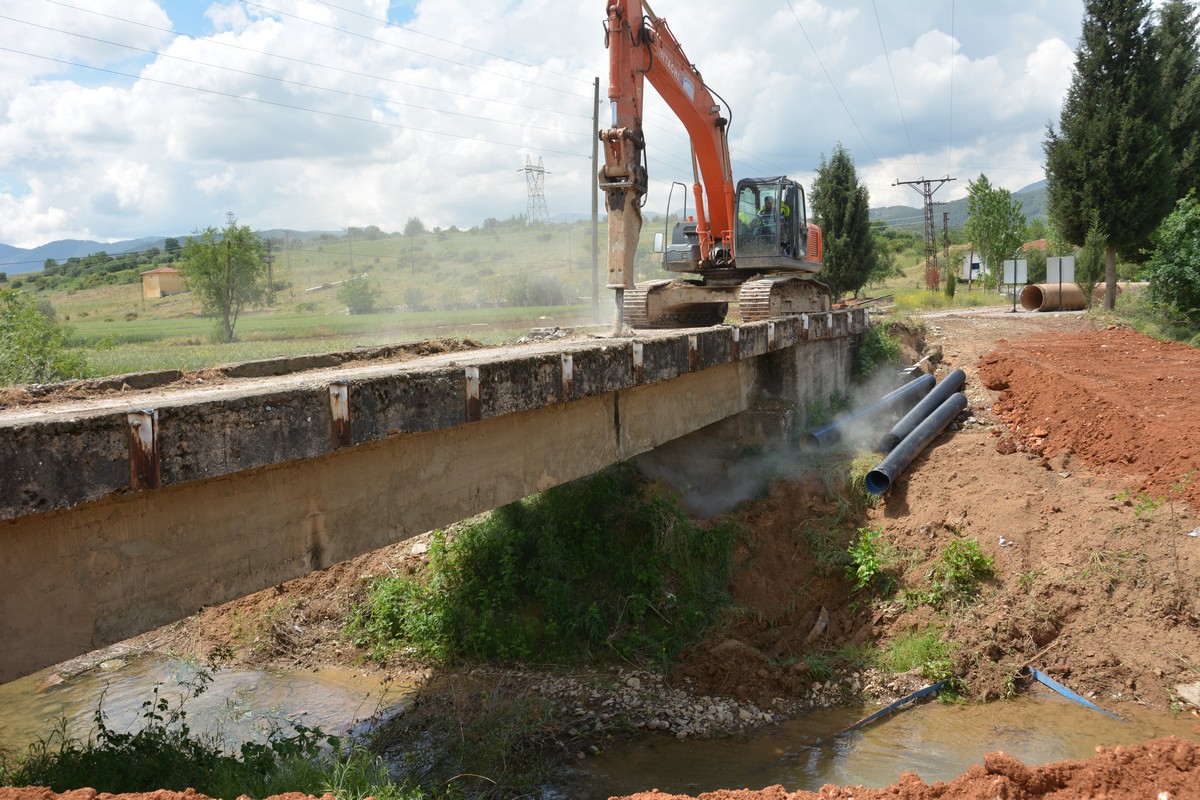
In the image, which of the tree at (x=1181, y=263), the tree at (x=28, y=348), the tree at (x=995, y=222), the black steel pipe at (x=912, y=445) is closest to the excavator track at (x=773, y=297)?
the black steel pipe at (x=912, y=445)

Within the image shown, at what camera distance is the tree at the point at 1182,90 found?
25188mm

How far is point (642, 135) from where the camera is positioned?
→ 35.6 ft

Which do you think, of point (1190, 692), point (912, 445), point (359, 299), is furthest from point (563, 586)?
point (359, 299)

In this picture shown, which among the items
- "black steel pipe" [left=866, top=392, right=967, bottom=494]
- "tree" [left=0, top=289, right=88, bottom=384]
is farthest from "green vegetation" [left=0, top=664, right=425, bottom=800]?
"tree" [left=0, top=289, right=88, bottom=384]

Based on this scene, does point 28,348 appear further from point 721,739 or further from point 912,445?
point 912,445

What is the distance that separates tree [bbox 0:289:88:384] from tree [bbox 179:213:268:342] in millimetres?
24281

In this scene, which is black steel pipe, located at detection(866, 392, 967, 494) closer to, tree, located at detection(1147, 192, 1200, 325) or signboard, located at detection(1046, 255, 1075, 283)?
tree, located at detection(1147, 192, 1200, 325)

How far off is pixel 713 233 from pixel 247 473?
10980 millimetres

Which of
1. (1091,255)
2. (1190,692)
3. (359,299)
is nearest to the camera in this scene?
(1190,692)

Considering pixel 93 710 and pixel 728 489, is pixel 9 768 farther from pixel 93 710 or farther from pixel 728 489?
pixel 728 489

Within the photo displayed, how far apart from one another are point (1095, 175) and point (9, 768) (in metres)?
26.7

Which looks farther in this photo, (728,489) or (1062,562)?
(728,489)

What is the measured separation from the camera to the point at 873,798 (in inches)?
139

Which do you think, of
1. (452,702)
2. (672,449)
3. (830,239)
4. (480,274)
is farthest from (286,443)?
(480,274)
